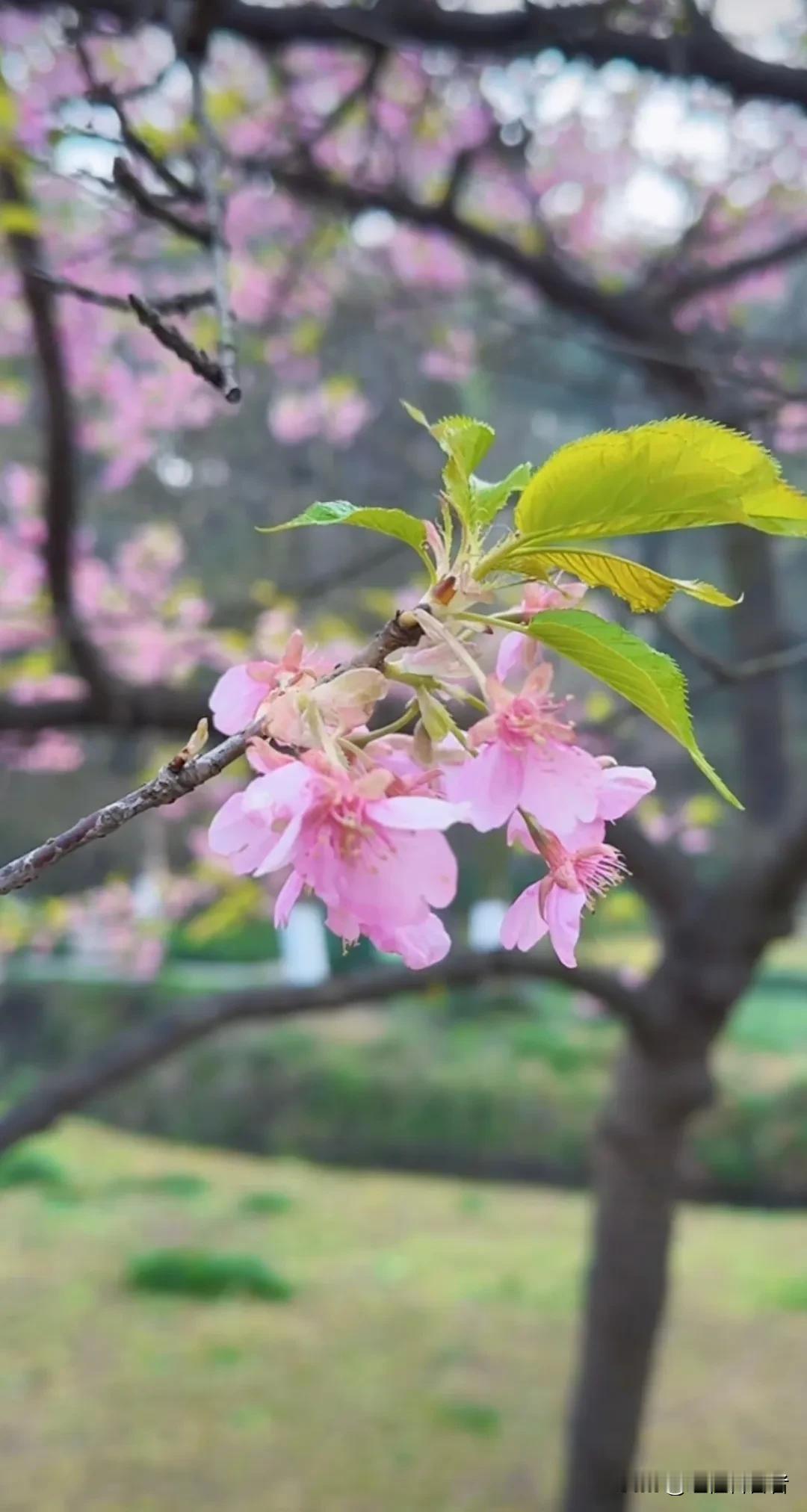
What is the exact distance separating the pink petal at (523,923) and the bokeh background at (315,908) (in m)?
0.32

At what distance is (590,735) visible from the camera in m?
1.77

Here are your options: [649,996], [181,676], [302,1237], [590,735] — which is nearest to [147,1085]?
[302,1237]

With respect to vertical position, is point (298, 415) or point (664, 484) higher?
point (298, 415)

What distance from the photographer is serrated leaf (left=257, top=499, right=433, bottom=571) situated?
464 mm

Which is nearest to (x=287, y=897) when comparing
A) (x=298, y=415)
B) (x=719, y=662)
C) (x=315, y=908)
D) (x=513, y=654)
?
(x=513, y=654)

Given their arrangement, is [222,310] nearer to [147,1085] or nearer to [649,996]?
[649,996]

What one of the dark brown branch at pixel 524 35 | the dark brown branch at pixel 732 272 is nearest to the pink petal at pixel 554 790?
the dark brown branch at pixel 524 35

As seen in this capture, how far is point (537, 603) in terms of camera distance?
1.58ft

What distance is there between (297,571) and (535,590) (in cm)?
Answer: 665

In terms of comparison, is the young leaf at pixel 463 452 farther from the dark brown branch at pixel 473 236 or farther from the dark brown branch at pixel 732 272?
the dark brown branch at pixel 732 272

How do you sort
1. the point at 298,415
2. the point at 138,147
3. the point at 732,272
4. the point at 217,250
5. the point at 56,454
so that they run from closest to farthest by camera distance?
the point at 217,250 < the point at 138,147 < the point at 56,454 < the point at 732,272 < the point at 298,415

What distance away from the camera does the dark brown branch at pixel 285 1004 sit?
80.3 inches

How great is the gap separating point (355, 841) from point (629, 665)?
115 mm

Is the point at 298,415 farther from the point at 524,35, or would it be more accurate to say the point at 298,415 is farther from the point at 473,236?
the point at 524,35
